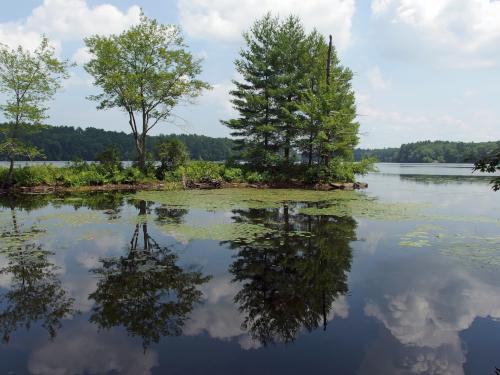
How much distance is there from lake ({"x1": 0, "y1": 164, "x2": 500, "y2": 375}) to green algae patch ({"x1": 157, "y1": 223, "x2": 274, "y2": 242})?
47mm

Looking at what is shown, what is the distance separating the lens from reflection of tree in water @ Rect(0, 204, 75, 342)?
19.1 ft

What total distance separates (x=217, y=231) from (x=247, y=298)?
5741 mm

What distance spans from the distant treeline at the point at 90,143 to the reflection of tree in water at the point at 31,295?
66.5m

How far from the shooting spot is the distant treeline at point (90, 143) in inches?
3194

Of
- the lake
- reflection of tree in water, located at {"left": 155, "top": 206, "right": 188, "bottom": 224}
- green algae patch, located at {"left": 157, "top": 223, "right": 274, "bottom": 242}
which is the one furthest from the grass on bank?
green algae patch, located at {"left": 157, "top": 223, "right": 274, "bottom": 242}

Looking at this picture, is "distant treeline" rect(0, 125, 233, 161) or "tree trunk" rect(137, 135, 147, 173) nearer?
"tree trunk" rect(137, 135, 147, 173)

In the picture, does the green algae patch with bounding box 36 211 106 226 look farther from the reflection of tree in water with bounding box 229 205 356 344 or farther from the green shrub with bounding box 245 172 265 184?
the green shrub with bounding box 245 172 265 184

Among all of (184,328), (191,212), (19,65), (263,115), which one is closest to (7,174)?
(19,65)

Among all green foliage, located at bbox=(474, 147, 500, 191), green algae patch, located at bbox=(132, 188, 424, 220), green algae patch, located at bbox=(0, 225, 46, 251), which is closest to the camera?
green foliage, located at bbox=(474, 147, 500, 191)

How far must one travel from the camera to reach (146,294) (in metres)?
6.81

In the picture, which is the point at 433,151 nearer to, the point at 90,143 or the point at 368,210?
the point at 90,143

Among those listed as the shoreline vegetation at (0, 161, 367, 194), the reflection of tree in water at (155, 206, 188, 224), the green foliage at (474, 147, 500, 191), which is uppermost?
the green foliage at (474, 147, 500, 191)

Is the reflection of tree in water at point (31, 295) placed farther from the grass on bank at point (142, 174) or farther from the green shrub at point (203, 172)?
the green shrub at point (203, 172)

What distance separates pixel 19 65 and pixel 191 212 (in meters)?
17.4
